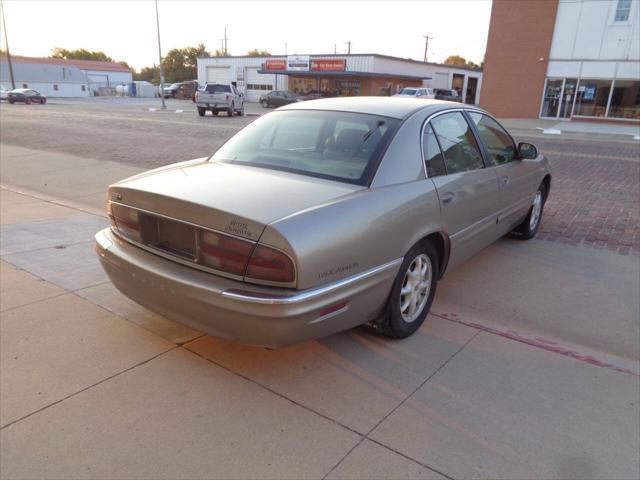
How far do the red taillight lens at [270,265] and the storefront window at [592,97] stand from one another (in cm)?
3267

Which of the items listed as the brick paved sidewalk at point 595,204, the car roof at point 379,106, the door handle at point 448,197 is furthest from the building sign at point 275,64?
the door handle at point 448,197

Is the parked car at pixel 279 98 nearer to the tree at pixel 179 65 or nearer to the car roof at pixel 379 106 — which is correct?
the car roof at pixel 379 106

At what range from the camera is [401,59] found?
48375 millimetres

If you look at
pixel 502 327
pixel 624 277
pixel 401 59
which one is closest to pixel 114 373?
pixel 502 327

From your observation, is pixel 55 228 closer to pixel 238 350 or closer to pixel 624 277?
pixel 238 350

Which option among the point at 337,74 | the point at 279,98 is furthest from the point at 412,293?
the point at 337,74

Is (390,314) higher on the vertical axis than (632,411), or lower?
higher

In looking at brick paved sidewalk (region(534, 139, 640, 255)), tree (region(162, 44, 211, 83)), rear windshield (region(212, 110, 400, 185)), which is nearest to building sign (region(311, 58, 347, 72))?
brick paved sidewalk (region(534, 139, 640, 255))

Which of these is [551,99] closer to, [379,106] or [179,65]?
[379,106]

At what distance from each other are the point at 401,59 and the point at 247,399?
4976 centimetres

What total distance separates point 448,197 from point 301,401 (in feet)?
5.88

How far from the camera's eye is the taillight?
311 centimetres

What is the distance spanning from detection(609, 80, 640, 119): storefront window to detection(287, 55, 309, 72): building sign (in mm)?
27337

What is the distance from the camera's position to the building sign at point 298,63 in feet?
158
